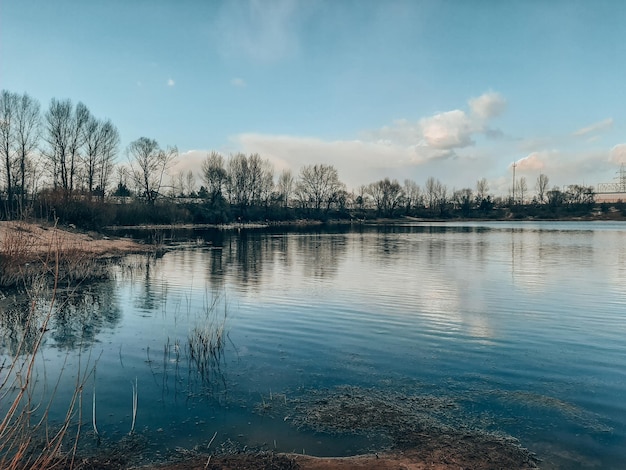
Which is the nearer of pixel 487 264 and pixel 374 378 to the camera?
pixel 374 378

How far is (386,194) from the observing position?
14450 cm

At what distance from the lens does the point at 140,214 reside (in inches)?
2805

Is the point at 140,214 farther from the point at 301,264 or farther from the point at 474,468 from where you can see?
the point at 474,468

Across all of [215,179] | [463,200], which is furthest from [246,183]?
[463,200]

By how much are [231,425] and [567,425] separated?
4.85 m

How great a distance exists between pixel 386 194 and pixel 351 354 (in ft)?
450

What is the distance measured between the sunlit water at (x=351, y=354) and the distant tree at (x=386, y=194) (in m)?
124

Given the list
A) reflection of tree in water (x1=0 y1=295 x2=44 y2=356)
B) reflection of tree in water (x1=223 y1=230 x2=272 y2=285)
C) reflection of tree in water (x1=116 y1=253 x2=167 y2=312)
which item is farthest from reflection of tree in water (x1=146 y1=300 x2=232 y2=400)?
reflection of tree in water (x1=223 y1=230 x2=272 y2=285)

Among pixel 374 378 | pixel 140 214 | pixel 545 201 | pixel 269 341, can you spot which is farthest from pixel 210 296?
pixel 545 201

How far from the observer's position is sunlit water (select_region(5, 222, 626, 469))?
655 cm

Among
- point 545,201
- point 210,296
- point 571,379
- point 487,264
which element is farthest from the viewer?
point 545,201

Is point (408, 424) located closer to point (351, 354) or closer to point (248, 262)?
point (351, 354)

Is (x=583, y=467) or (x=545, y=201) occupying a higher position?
(x=545, y=201)

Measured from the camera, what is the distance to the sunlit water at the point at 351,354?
655 cm
